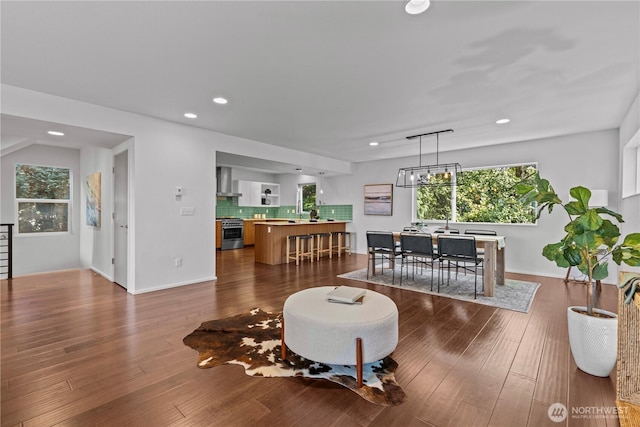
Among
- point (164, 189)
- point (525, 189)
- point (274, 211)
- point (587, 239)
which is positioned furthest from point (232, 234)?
point (587, 239)

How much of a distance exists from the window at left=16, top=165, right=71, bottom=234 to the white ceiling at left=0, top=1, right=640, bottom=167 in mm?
3479

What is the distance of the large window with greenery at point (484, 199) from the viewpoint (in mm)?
5707

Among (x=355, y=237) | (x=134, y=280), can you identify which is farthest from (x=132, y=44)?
(x=355, y=237)

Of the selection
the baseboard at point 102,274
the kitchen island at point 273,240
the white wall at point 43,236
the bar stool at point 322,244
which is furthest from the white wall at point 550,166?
the white wall at point 43,236

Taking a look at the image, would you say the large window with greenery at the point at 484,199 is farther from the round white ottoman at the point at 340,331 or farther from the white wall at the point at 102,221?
the white wall at the point at 102,221

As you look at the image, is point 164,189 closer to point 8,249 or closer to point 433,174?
point 8,249

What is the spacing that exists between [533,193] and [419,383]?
1776mm

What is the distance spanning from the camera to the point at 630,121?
12.1 ft

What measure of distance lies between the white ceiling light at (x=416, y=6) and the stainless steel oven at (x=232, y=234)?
25.6 feet

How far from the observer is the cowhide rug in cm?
197

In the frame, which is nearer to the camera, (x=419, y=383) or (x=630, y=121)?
(x=419, y=383)

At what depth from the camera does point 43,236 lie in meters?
6.34

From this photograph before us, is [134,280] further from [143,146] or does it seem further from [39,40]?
[39,40]

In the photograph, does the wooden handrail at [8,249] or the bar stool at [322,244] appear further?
the bar stool at [322,244]
